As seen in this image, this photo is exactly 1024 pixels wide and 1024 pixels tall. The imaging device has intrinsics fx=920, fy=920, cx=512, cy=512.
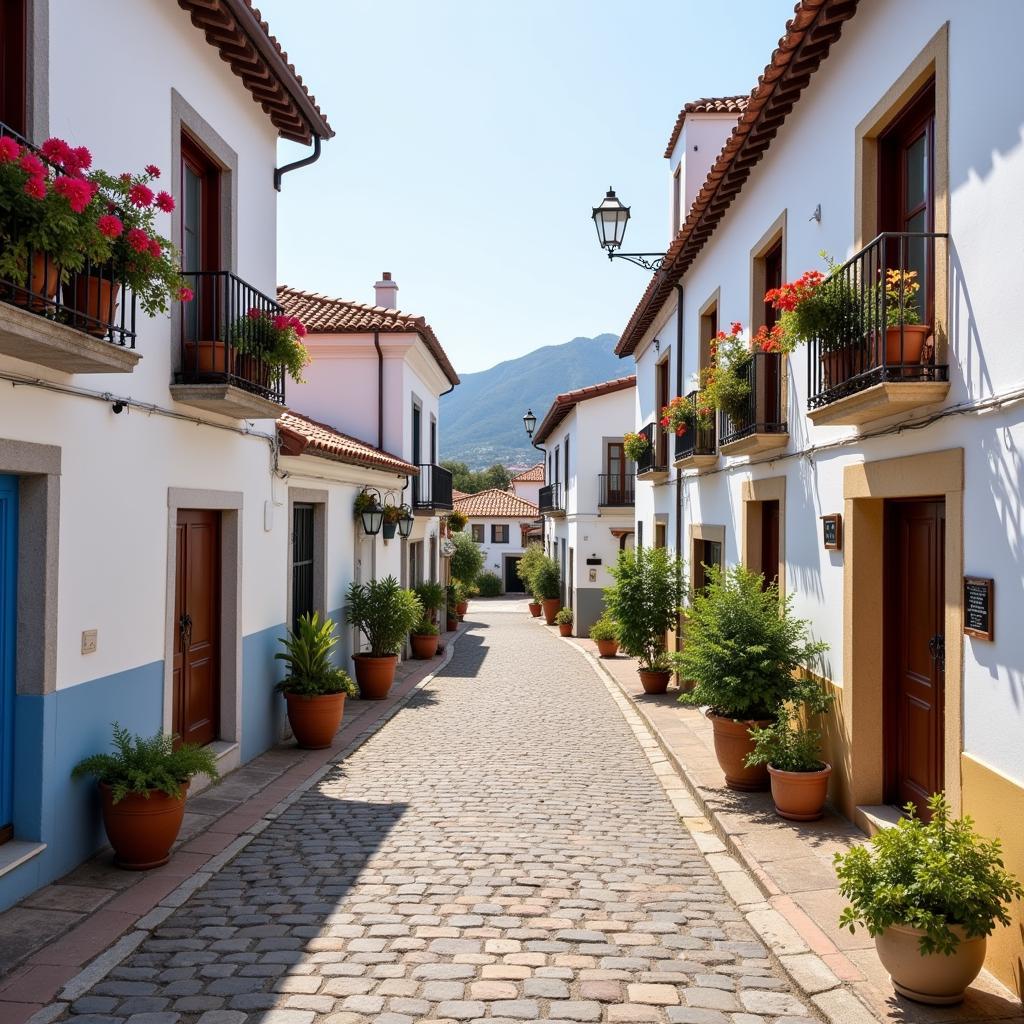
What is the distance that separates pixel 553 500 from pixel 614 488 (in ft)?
20.2

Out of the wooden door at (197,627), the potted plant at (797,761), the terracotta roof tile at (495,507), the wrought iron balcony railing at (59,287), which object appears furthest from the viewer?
the terracotta roof tile at (495,507)

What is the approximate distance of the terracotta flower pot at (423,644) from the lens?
1845cm

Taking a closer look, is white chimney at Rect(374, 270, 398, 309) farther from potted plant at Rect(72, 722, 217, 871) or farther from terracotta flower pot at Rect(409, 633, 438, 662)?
potted plant at Rect(72, 722, 217, 871)

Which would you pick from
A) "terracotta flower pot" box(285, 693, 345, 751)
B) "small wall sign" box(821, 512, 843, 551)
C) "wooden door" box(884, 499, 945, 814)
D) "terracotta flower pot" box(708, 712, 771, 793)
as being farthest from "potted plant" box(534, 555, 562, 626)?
"wooden door" box(884, 499, 945, 814)

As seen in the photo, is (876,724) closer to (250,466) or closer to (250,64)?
(250,466)

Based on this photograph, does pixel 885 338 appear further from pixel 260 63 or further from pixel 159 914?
pixel 260 63

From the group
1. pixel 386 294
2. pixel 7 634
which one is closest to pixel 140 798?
pixel 7 634

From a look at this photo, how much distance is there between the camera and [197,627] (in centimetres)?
828

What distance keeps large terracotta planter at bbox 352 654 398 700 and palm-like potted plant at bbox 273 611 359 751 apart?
294 cm

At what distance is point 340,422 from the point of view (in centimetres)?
1831

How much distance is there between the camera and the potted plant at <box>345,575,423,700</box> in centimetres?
1300

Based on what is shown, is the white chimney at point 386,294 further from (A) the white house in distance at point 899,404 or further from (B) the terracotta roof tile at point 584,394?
(A) the white house in distance at point 899,404

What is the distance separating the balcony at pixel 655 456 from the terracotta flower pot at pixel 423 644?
5.41m

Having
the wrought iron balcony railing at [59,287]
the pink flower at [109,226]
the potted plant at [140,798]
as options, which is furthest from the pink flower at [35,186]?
the potted plant at [140,798]
